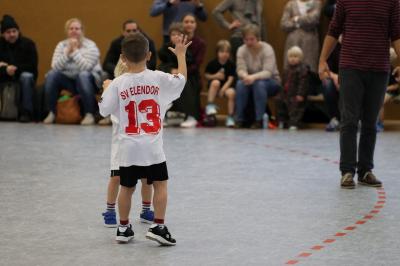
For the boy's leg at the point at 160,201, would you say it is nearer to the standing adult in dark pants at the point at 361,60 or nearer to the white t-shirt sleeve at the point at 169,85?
the white t-shirt sleeve at the point at 169,85

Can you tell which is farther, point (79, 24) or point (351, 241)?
point (79, 24)

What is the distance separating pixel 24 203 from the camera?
6898mm

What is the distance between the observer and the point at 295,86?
514 inches

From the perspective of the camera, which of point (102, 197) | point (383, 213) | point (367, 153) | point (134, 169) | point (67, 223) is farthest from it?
point (367, 153)

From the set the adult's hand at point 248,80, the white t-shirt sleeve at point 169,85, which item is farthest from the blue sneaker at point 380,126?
the white t-shirt sleeve at point 169,85

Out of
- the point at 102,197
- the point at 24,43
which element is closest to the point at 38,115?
the point at 24,43

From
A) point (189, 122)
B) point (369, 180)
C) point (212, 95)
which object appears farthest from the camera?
point (212, 95)

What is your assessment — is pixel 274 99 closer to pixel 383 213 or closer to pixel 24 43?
pixel 24 43

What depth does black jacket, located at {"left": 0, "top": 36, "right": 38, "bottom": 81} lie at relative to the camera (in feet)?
45.9

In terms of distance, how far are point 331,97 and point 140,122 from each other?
762 cm

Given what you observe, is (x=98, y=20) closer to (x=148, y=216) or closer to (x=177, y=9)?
(x=177, y=9)

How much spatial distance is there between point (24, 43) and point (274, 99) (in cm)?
386

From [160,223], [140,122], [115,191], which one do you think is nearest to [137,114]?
[140,122]

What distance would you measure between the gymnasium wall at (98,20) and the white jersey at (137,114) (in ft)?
29.6
